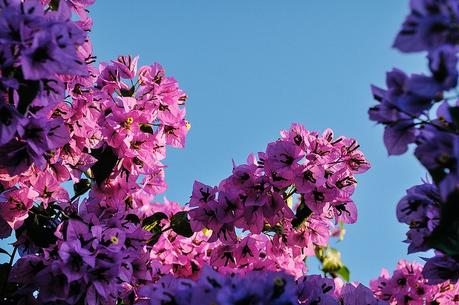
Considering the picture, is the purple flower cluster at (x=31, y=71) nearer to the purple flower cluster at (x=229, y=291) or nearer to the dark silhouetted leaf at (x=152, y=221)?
the purple flower cluster at (x=229, y=291)

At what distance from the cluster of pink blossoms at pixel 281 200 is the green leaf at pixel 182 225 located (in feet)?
0.82

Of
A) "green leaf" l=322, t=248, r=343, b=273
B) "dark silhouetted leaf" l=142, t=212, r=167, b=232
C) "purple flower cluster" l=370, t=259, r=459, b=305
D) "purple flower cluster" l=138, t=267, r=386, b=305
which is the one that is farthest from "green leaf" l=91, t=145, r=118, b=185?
"green leaf" l=322, t=248, r=343, b=273

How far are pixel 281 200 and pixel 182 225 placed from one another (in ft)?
2.88

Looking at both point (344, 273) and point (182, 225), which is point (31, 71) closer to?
point (182, 225)

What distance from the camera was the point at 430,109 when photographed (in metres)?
2.76

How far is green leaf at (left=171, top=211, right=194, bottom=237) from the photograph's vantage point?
4.76 meters

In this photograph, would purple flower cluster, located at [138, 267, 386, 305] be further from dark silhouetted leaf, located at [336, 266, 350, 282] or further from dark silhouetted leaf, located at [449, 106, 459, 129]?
dark silhouetted leaf, located at [336, 266, 350, 282]

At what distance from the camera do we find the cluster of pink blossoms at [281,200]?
427 centimetres

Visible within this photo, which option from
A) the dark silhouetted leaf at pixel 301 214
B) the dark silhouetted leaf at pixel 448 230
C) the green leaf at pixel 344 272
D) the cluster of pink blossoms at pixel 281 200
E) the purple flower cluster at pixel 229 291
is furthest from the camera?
→ the green leaf at pixel 344 272

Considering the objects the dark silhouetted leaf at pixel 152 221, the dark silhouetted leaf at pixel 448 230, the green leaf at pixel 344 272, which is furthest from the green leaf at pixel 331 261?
the dark silhouetted leaf at pixel 448 230

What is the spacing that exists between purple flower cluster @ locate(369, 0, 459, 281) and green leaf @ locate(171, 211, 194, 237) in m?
2.06

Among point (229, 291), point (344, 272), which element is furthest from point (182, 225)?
point (344, 272)

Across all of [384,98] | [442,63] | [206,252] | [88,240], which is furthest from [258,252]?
[442,63]

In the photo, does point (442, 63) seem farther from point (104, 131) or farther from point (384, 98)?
point (104, 131)
